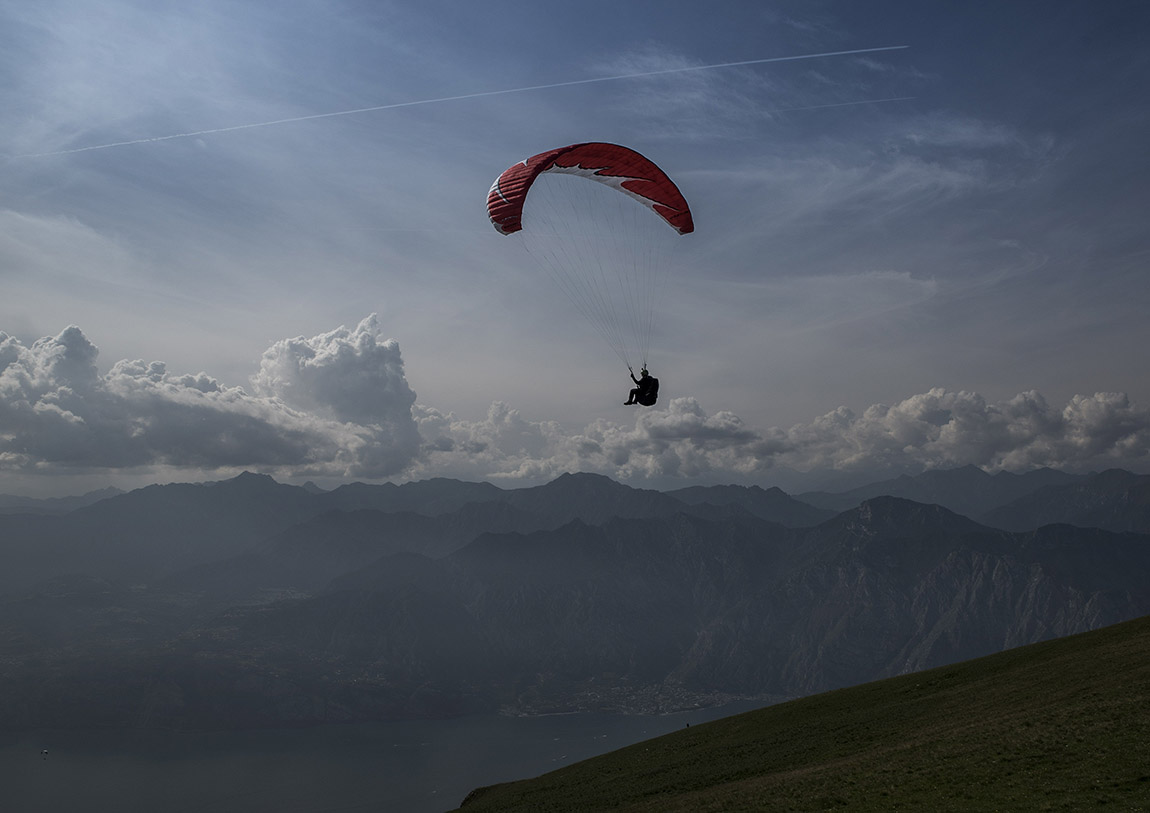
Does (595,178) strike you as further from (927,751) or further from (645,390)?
(927,751)

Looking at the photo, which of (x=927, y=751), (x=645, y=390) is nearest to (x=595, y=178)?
(x=645, y=390)

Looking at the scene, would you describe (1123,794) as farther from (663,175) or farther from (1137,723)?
(663,175)

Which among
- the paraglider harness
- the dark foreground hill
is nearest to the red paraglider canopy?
the paraglider harness

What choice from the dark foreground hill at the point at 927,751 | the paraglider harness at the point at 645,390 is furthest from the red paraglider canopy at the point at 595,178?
the dark foreground hill at the point at 927,751

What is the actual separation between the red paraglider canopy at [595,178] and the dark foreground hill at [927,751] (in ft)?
106

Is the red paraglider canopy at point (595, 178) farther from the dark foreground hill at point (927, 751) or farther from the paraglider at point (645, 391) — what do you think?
the dark foreground hill at point (927, 751)

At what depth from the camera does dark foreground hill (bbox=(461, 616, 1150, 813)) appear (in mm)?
23500

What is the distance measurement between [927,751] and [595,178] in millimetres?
35076

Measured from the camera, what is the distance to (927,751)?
30.4m

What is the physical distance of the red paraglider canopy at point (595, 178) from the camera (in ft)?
131

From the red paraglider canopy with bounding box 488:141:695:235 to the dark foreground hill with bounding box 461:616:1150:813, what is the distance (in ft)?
106

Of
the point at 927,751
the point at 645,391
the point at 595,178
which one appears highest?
the point at 595,178

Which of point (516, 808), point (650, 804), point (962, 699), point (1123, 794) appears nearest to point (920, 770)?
point (1123, 794)

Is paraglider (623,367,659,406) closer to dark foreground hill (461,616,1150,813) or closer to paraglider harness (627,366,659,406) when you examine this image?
paraglider harness (627,366,659,406)
